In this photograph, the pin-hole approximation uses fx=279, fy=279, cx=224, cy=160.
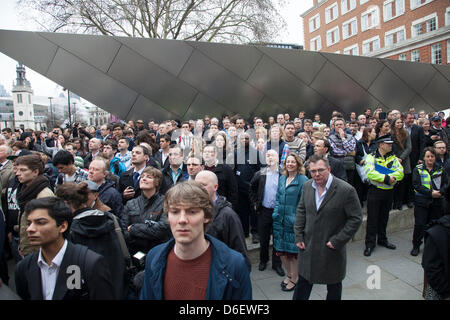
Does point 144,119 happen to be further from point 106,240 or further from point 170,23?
point 170,23

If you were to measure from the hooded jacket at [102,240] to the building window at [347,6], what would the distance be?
46.5 meters

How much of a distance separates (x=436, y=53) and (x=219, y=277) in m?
37.3

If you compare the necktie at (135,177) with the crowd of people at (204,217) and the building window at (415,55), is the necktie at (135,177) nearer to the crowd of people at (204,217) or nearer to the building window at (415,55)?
the crowd of people at (204,217)

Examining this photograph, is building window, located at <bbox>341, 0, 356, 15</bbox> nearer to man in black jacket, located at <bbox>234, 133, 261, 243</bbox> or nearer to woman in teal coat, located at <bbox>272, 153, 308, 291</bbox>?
man in black jacket, located at <bbox>234, 133, 261, 243</bbox>

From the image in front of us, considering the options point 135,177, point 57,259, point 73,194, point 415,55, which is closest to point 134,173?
point 135,177

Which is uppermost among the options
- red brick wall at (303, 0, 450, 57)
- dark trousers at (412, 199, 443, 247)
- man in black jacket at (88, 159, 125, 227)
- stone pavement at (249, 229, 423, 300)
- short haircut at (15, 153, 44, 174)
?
red brick wall at (303, 0, 450, 57)

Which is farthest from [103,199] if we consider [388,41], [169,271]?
[388,41]

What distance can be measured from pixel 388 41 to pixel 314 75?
103ft

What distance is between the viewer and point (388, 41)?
34875 mm

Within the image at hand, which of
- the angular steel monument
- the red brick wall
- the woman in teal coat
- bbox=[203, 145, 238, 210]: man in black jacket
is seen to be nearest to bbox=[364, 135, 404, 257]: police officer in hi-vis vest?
the woman in teal coat

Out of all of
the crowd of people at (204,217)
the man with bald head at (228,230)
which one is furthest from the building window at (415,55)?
the man with bald head at (228,230)

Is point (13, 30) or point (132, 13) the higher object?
point (132, 13)

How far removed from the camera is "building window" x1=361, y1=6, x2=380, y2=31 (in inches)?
1416

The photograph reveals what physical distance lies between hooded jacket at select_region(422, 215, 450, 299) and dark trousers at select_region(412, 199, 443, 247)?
116 inches
